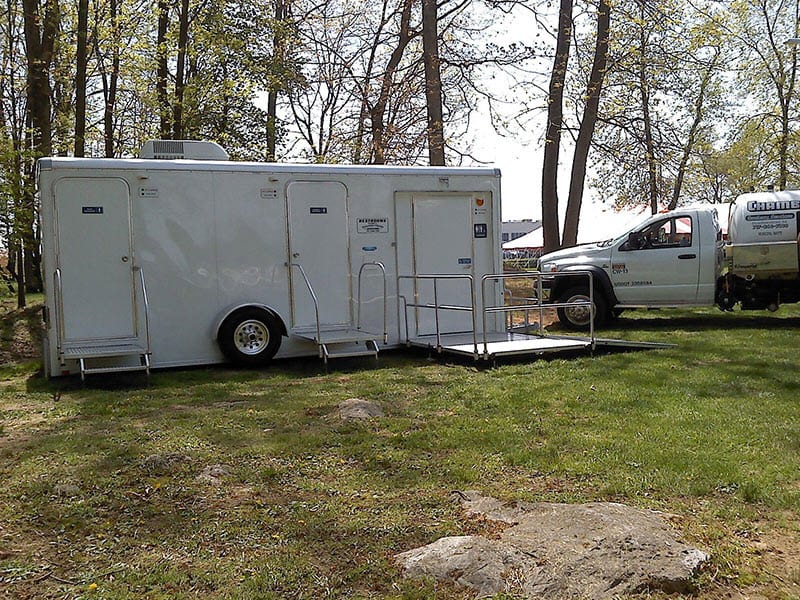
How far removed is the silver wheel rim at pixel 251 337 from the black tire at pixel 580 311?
6.32 meters

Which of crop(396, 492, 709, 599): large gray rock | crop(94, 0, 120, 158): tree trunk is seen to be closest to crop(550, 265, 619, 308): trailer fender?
crop(396, 492, 709, 599): large gray rock

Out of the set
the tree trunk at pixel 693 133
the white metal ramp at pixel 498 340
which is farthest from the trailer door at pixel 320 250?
the tree trunk at pixel 693 133

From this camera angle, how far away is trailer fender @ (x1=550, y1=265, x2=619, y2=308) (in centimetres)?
1540

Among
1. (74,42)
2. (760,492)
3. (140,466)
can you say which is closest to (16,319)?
(74,42)

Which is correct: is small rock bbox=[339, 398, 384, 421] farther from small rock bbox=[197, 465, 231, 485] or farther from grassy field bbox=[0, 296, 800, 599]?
small rock bbox=[197, 465, 231, 485]

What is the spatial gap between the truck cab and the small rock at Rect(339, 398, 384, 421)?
781cm

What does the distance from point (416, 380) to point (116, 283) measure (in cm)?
408

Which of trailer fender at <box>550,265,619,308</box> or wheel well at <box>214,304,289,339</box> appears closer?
wheel well at <box>214,304,289,339</box>

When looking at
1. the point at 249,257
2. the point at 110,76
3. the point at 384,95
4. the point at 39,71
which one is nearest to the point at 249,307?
the point at 249,257

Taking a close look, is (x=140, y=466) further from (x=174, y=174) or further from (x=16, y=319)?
(x=16, y=319)

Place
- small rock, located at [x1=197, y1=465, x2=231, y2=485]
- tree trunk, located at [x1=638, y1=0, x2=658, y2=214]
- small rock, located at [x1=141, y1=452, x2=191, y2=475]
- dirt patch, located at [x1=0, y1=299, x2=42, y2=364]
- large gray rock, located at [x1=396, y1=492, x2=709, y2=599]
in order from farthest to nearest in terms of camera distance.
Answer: tree trunk, located at [x1=638, y1=0, x2=658, y2=214] → dirt patch, located at [x1=0, y1=299, x2=42, y2=364] → small rock, located at [x1=141, y1=452, x2=191, y2=475] → small rock, located at [x1=197, y1=465, x2=231, y2=485] → large gray rock, located at [x1=396, y1=492, x2=709, y2=599]

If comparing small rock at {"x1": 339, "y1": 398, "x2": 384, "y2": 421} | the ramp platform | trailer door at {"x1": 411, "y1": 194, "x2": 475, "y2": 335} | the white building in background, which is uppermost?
the white building in background

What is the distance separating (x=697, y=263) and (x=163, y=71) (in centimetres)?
1599

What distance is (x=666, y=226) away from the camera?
15.3 m
